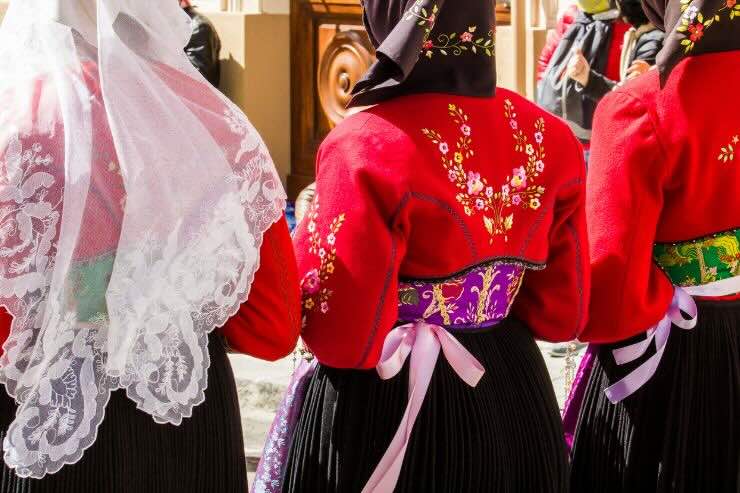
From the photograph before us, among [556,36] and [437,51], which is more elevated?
[437,51]

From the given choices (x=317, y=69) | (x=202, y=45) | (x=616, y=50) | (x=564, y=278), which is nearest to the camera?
(x=564, y=278)

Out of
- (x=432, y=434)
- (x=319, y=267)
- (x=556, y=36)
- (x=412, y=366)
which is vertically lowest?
(x=432, y=434)

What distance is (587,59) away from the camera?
4.94 m

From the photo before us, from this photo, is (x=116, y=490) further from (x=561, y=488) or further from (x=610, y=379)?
(x=610, y=379)

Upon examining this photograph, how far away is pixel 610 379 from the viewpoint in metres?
2.91

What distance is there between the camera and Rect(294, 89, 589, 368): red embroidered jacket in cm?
231

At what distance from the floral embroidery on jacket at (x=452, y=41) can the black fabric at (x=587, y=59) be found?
2439 mm

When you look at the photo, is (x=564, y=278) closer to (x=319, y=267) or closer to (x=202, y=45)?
(x=319, y=267)

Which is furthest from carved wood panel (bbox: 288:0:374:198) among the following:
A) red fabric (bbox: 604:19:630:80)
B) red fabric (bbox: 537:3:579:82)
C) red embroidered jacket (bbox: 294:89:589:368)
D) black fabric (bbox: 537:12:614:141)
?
red embroidered jacket (bbox: 294:89:589:368)

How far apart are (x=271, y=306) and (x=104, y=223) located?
35cm

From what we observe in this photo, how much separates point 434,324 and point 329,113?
5.04 metres

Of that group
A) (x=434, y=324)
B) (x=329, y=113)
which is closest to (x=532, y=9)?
(x=329, y=113)

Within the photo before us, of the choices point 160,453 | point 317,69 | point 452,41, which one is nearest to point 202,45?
point 317,69

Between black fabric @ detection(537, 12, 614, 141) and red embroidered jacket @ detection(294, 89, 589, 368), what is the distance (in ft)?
7.66
